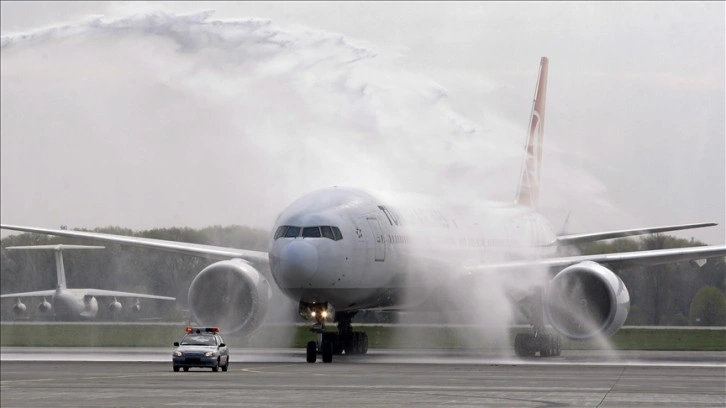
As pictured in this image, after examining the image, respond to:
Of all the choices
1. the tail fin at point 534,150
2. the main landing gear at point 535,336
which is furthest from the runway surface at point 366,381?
the tail fin at point 534,150

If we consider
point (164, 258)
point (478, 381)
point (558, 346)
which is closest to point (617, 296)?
point (558, 346)

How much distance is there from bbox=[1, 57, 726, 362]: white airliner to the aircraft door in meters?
0.04

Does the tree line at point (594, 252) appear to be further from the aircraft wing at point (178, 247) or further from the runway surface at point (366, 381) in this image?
the runway surface at point (366, 381)

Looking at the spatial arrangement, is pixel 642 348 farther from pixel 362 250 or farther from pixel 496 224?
pixel 362 250

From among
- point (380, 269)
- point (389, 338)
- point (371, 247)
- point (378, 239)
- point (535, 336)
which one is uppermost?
point (378, 239)

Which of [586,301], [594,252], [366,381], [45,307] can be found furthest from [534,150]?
[45,307]

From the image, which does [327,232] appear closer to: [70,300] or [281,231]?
[281,231]

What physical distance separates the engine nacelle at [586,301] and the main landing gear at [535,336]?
6.87 ft

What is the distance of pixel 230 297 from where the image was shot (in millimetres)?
41188

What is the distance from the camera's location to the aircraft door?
129 ft

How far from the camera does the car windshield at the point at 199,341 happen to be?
112ft

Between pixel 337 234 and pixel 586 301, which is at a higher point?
pixel 337 234

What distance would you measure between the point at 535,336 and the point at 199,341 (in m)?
13.2

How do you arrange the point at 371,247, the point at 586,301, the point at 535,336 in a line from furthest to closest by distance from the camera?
the point at 535,336, the point at 586,301, the point at 371,247
